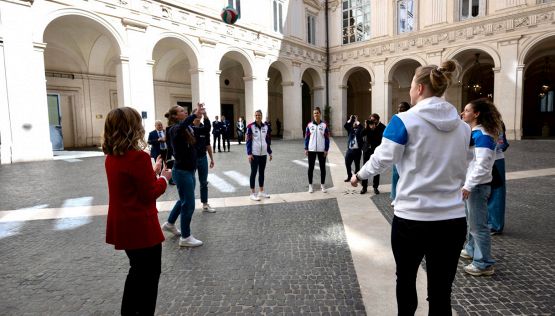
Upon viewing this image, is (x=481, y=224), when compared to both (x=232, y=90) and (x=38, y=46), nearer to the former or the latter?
(x=38, y=46)

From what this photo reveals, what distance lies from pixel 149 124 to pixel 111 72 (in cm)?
735

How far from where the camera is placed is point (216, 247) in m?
4.13

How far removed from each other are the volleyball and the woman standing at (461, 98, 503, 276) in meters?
16.7

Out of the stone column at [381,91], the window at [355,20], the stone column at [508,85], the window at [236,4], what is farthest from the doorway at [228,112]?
the stone column at [508,85]

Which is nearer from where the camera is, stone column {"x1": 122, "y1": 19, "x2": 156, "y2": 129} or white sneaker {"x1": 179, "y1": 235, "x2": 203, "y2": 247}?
white sneaker {"x1": 179, "y1": 235, "x2": 203, "y2": 247}

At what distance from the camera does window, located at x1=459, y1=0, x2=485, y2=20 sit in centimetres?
1889

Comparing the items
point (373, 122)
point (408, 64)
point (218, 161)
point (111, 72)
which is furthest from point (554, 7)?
point (111, 72)

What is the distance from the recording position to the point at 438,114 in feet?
6.16

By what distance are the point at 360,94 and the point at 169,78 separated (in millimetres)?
17518

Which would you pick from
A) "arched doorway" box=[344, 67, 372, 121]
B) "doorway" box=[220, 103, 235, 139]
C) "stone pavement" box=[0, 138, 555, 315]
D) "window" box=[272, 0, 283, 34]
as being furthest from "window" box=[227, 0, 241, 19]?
"stone pavement" box=[0, 138, 555, 315]

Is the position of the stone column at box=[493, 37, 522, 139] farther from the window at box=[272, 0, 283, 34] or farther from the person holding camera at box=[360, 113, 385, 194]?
the person holding camera at box=[360, 113, 385, 194]

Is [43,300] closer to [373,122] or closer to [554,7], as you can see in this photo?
[373,122]

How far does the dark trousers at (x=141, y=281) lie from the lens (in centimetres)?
235

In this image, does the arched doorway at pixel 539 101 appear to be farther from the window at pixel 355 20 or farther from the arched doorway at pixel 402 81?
the window at pixel 355 20
